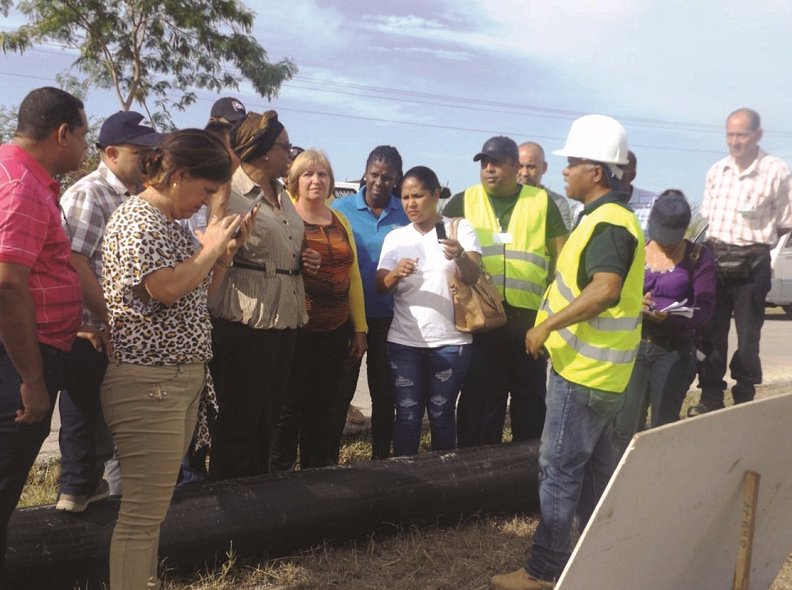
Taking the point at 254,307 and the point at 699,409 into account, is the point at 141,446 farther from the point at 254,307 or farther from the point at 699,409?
the point at 699,409

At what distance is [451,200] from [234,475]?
1974mm


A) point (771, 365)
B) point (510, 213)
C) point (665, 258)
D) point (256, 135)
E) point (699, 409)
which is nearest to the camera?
point (256, 135)

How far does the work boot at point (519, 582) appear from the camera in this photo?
346cm

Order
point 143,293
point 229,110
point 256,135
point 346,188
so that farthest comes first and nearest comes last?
point 346,188, point 229,110, point 256,135, point 143,293

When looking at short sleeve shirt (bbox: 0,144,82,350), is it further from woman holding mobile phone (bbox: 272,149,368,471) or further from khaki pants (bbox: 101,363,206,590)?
woman holding mobile phone (bbox: 272,149,368,471)

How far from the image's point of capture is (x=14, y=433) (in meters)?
2.50

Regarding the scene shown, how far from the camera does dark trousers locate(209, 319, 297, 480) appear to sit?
3.80m

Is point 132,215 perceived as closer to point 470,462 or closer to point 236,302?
point 236,302

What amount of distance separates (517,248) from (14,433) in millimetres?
2915

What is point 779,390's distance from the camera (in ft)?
26.9

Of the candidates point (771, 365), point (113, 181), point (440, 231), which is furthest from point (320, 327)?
point (771, 365)

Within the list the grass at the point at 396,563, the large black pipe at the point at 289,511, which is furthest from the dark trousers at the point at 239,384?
the grass at the point at 396,563

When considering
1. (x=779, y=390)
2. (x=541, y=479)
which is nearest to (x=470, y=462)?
(x=541, y=479)

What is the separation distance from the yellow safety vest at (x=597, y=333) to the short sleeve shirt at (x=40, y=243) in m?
1.73
